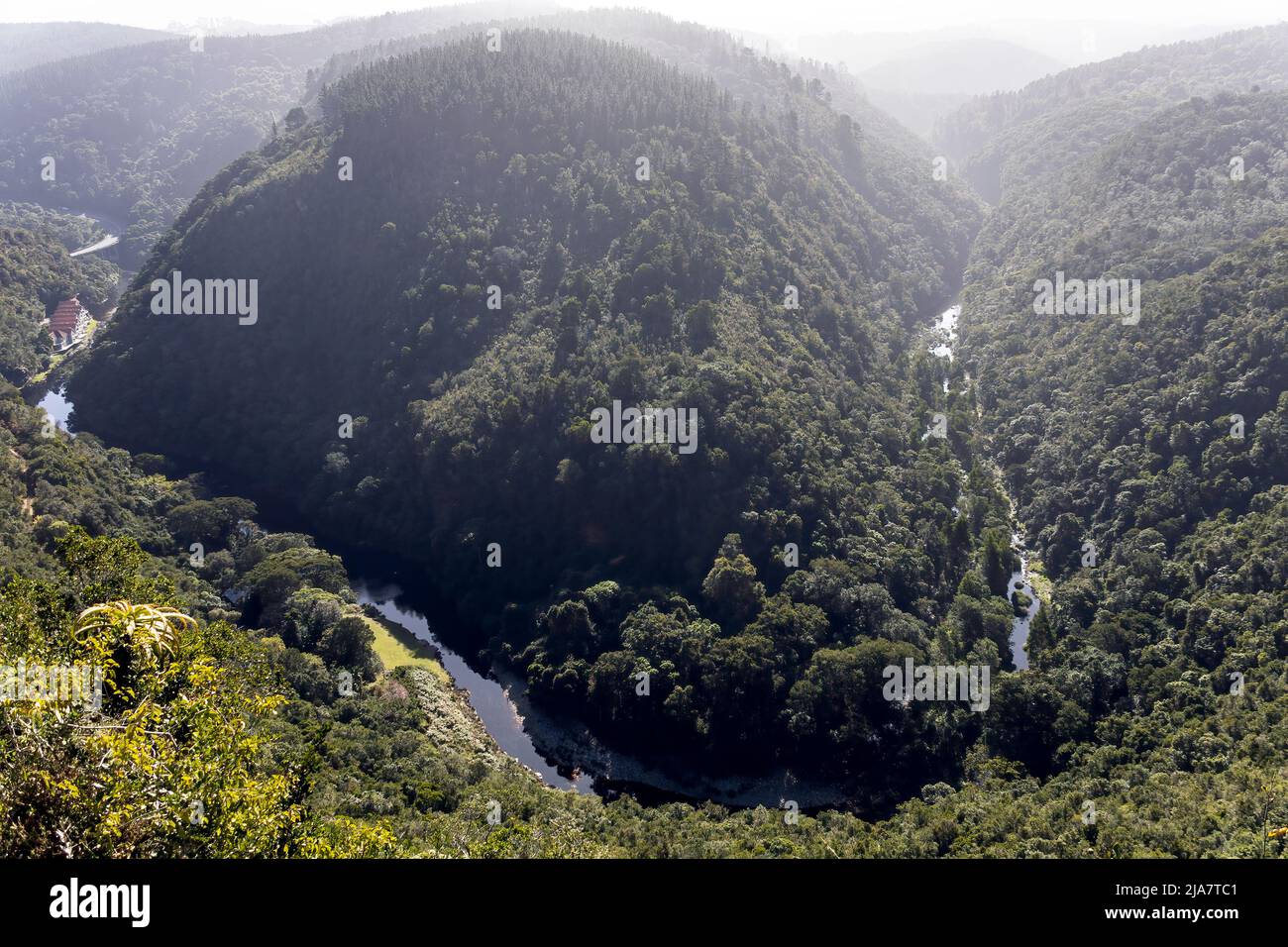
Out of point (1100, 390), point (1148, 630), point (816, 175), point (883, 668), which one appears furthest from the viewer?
point (816, 175)

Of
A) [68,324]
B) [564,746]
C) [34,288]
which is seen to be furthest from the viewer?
[34,288]

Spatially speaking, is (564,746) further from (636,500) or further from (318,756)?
(636,500)

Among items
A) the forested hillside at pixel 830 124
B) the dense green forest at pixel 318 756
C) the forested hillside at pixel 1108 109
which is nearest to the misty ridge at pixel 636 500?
the dense green forest at pixel 318 756

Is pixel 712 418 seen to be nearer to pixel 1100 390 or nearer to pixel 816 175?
pixel 1100 390

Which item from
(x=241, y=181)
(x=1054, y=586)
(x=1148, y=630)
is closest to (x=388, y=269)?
(x=241, y=181)

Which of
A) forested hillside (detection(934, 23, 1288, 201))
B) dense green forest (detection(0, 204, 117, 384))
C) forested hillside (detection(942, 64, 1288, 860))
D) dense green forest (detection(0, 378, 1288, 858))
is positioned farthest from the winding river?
forested hillside (detection(934, 23, 1288, 201))

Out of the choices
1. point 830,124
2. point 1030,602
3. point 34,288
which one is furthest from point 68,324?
point 1030,602
